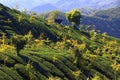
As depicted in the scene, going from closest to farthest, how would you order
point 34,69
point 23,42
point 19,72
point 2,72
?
point 2,72 → point 19,72 → point 34,69 → point 23,42

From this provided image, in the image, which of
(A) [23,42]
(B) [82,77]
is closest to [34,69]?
(A) [23,42]

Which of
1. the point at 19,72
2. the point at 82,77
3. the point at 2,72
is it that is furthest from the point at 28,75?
the point at 82,77

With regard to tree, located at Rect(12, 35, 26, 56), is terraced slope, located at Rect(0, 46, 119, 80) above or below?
below

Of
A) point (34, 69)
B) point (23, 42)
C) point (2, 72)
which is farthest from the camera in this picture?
point (23, 42)

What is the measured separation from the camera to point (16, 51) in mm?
195875

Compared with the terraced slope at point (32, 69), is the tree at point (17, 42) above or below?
above

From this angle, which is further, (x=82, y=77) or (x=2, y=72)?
(x=82, y=77)

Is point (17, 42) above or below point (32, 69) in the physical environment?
above

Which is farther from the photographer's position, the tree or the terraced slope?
the tree

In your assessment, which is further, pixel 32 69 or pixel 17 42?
pixel 17 42

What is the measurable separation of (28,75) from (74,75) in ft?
123

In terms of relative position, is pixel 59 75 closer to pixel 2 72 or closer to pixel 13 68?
pixel 13 68

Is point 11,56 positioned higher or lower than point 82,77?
higher

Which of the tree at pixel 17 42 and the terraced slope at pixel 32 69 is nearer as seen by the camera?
the terraced slope at pixel 32 69
